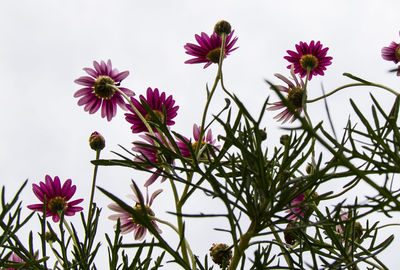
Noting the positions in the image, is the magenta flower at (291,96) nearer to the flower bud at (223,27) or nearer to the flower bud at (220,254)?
the flower bud at (223,27)

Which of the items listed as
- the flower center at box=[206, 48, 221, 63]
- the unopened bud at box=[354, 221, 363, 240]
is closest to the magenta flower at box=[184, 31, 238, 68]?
the flower center at box=[206, 48, 221, 63]

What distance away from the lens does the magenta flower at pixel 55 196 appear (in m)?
1.13

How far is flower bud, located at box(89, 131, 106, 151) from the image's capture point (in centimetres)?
110

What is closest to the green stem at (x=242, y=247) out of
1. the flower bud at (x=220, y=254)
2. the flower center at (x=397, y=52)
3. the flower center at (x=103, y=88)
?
the flower bud at (x=220, y=254)

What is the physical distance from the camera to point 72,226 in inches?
34.2

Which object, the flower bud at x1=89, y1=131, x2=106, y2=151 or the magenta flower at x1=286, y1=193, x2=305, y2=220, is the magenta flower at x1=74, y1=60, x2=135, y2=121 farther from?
the magenta flower at x1=286, y1=193, x2=305, y2=220

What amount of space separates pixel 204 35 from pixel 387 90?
556 millimetres

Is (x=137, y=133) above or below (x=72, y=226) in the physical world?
above

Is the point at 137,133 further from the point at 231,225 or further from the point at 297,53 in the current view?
the point at 297,53

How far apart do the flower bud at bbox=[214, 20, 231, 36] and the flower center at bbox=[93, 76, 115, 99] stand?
324 millimetres

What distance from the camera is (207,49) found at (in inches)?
46.6

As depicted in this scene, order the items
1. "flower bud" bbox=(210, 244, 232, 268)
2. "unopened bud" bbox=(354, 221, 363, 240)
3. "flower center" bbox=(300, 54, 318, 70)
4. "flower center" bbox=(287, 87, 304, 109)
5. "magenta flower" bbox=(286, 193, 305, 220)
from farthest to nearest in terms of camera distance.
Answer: "flower center" bbox=(300, 54, 318, 70) < "flower center" bbox=(287, 87, 304, 109) < "unopened bud" bbox=(354, 221, 363, 240) < "flower bud" bbox=(210, 244, 232, 268) < "magenta flower" bbox=(286, 193, 305, 220)

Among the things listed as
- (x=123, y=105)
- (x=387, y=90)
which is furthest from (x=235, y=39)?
(x=387, y=90)

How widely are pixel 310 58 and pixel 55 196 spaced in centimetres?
81
